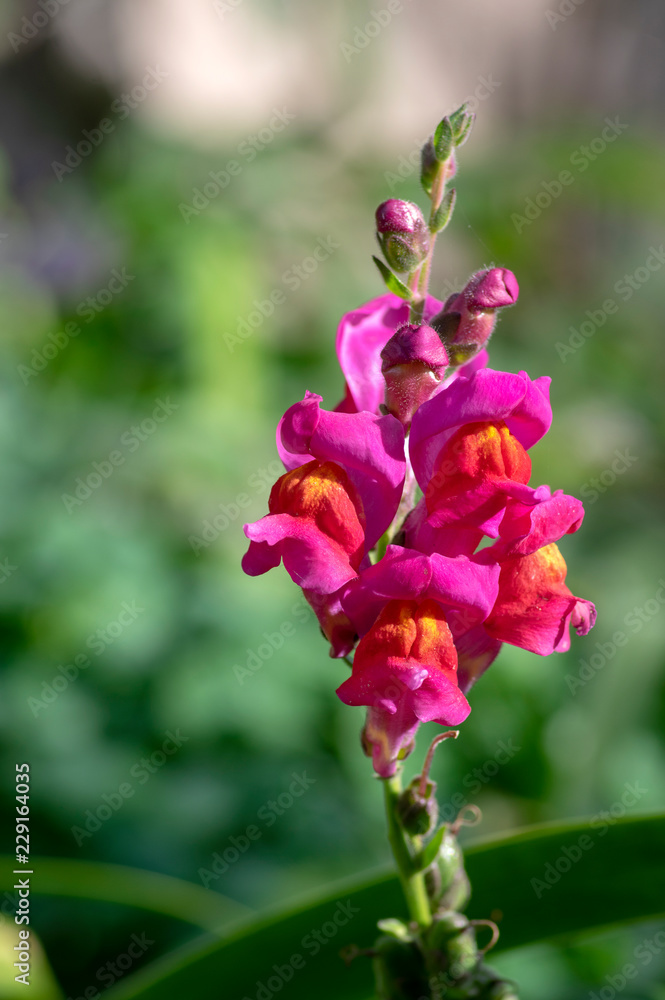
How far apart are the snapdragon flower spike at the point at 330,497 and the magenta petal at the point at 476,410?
0.07ft

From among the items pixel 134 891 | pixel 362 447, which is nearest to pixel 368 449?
pixel 362 447

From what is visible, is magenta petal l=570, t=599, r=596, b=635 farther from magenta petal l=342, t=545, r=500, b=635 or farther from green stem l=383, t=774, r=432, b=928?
green stem l=383, t=774, r=432, b=928

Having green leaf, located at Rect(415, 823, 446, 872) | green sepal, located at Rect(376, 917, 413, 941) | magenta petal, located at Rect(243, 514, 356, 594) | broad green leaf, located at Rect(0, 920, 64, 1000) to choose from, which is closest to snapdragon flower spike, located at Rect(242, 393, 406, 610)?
magenta petal, located at Rect(243, 514, 356, 594)

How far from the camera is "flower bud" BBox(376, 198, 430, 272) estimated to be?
0.69 meters

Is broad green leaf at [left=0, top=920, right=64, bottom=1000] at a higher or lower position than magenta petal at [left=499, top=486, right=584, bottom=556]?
lower

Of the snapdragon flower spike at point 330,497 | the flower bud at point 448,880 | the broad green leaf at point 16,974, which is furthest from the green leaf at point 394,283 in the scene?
the broad green leaf at point 16,974

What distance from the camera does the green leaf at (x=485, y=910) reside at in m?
0.76

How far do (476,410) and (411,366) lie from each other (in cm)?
6

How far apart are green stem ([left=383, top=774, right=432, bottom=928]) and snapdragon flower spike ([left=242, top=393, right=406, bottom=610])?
0.19 metres

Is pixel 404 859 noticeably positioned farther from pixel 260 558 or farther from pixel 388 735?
pixel 260 558

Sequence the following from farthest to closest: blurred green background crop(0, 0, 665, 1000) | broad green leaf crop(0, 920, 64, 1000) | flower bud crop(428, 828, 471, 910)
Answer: blurred green background crop(0, 0, 665, 1000)
broad green leaf crop(0, 920, 64, 1000)
flower bud crop(428, 828, 471, 910)

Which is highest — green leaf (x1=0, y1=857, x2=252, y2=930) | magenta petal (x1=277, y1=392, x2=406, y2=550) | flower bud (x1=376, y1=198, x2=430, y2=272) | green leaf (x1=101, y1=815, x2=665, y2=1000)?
flower bud (x1=376, y1=198, x2=430, y2=272)

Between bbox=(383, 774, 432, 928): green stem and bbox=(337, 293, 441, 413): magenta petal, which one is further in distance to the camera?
bbox=(337, 293, 441, 413): magenta petal

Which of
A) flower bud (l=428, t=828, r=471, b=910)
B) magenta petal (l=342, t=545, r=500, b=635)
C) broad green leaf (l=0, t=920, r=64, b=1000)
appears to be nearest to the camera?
magenta petal (l=342, t=545, r=500, b=635)
